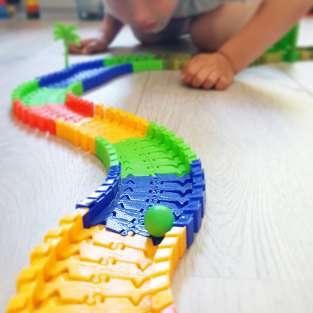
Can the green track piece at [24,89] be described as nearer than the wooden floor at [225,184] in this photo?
No

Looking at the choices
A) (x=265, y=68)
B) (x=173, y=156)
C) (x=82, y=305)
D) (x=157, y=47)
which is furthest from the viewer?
(x=157, y=47)

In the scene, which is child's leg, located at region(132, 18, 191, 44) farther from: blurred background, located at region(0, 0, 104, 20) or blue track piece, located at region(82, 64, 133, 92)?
blurred background, located at region(0, 0, 104, 20)

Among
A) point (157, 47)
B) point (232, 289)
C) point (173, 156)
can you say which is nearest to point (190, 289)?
point (232, 289)

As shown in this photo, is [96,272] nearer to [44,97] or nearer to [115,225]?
[115,225]

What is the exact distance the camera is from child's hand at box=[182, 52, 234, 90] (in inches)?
38.9

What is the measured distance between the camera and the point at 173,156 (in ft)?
2.04

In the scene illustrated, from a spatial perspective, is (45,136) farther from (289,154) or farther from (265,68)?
(265,68)

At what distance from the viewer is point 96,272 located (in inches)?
15.4

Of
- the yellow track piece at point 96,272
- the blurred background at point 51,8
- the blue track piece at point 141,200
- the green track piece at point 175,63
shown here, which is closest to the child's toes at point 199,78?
the green track piece at point 175,63

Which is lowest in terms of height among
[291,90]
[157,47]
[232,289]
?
[157,47]

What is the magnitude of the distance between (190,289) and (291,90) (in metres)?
0.69

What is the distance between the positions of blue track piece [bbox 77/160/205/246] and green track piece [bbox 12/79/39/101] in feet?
1.26

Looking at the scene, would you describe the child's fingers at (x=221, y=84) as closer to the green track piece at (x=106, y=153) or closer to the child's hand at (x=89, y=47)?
the green track piece at (x=106, y=153)

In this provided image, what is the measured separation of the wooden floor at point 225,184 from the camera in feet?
1.27
